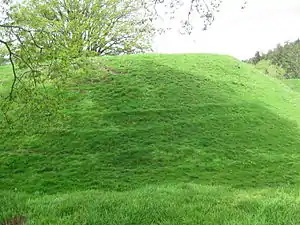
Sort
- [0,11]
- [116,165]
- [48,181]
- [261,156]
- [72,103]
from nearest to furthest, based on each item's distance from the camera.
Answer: [0,11], [48,181], [116,165], [261,156], [72,103]

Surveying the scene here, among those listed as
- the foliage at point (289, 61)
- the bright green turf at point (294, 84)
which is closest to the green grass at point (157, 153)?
the bright green turf at point (294, 84)

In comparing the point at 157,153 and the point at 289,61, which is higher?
the point at 289,61

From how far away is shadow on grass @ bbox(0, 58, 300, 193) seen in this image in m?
11.4

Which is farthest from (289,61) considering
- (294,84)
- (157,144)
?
(157,144)

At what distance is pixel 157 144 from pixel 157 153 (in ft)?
2.49

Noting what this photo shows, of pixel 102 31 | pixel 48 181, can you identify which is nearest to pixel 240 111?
pixel 48 181

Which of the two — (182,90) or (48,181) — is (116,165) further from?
(182,90)

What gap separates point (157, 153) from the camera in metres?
13.3

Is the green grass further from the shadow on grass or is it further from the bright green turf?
the bright green turf

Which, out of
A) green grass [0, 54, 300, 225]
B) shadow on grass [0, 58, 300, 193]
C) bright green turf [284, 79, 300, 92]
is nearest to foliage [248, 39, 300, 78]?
bright green turf [284, 79, 300, 92]

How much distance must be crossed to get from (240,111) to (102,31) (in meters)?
17.9

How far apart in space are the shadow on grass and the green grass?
49 millimetres

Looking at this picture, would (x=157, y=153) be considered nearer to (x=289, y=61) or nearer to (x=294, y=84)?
(x=294, y=84)

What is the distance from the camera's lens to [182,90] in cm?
1952
